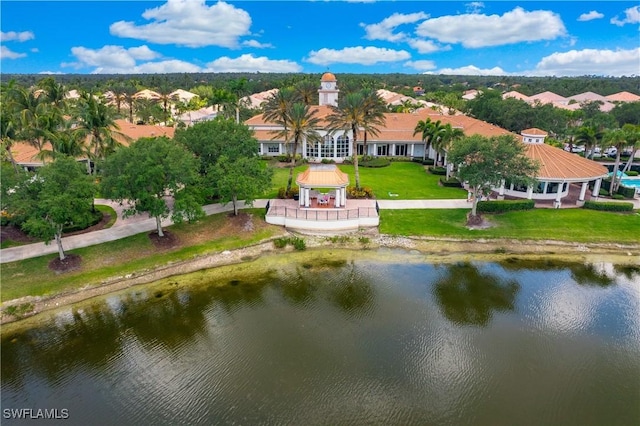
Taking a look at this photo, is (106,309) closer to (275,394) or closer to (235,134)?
(275,394)

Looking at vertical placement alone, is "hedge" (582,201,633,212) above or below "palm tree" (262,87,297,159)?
below

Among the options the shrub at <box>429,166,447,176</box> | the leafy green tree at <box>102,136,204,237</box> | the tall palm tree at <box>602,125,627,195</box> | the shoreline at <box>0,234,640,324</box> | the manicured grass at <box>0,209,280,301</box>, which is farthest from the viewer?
the shrub at <box>429,166,447,176</box>

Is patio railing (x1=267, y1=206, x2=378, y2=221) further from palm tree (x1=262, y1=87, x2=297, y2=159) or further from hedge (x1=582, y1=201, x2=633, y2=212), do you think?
hedge (x1=582, y1=201, x2=633, y2=212)

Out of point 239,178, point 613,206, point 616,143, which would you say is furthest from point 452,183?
point 239,178

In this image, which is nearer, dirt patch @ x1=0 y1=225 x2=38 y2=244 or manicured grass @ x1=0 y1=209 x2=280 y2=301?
manicured grass @ x1=0 y1=209 x2=280 y2=301

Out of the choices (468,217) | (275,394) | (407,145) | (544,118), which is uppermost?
(544,118)

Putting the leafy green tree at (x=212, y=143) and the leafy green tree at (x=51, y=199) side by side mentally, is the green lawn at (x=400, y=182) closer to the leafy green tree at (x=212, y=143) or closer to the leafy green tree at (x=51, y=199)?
the leafy green tree at (x=212, y=143)

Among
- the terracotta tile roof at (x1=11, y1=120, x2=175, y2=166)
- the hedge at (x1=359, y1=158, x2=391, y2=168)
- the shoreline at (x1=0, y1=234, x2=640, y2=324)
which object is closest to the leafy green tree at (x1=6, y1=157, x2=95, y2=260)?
the shoreline at (x1=0, y1=234, x2=640, y2=324)

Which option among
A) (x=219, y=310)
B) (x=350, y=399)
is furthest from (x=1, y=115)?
(x=350, y=399)
